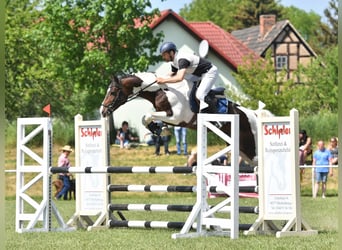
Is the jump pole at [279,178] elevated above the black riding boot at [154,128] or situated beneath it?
situated beneath

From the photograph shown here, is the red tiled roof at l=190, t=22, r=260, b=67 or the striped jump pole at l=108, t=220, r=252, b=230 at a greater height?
the red tiled roof at l=190, t=22, r=260, b=67

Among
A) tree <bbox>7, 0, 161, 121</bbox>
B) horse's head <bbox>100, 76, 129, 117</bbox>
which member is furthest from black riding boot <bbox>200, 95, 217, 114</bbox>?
tree <bbox>7, 0, 161, 121</bbox>

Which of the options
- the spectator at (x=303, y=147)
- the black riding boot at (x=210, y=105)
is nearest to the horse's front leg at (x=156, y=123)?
the black riding boot at (x=210, y=105)

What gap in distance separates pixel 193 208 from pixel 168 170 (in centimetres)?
50

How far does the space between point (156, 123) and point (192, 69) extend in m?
1.03

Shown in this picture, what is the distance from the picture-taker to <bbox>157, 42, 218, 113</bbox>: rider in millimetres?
10070

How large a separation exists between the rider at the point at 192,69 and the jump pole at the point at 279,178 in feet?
3.55

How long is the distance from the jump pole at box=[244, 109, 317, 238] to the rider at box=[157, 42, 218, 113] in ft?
3.55

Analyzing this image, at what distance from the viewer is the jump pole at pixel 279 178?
363 inches

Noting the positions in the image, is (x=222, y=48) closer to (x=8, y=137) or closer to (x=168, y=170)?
(x=8, y=137)

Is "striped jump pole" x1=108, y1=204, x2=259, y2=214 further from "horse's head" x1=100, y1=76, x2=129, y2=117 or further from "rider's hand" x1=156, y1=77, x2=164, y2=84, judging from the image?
"rider's hand" x1=156, y1=77, x2=164, y2=84

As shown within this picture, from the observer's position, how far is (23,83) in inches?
1500

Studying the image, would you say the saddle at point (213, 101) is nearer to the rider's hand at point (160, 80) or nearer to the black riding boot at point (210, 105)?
the black riding boot at point (210, 105)

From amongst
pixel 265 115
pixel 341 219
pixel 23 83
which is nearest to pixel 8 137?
pixel 23 83
